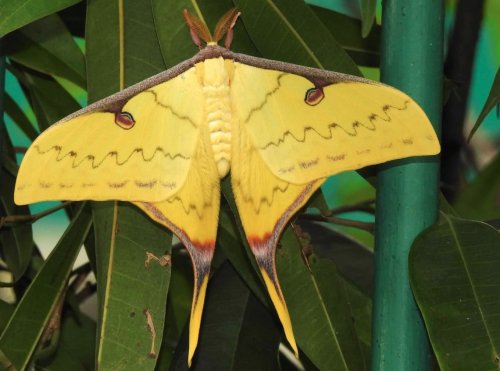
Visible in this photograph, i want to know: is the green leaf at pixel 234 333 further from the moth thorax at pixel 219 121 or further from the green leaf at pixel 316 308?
the moth thorax at pixel 219 121

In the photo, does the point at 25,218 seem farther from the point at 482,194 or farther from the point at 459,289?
the point at 482,194

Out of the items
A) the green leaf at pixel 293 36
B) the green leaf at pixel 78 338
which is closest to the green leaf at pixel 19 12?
the green leaf at pixel 293 36

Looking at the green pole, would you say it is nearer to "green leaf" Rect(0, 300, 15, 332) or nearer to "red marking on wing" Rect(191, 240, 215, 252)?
"red marking on wing" Rect(191, 240, 215, 252)

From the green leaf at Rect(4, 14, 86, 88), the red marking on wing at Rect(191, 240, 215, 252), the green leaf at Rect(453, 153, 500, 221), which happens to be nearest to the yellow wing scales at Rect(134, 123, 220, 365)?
the red marking on wing at Rect(191, 240, 215, 252)

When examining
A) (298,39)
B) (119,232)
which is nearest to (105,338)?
(119,232)

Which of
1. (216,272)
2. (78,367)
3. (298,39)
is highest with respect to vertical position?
(298,39)

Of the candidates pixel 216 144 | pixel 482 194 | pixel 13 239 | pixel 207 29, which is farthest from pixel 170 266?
pixel 482 194

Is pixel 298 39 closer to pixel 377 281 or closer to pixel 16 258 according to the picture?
pixel 377 281
